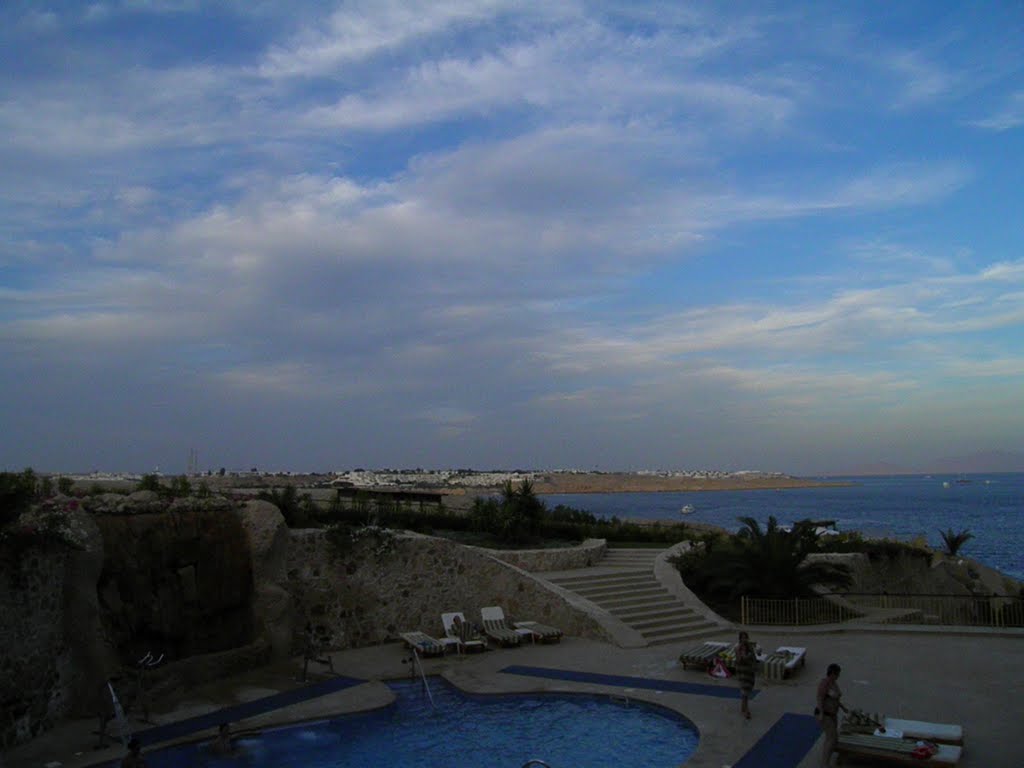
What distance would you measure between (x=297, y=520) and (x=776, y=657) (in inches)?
493

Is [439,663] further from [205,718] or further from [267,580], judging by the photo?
[205,718]

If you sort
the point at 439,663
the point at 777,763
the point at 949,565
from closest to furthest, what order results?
the point at 777,763 < the point at 439,663 < the point at 949,565

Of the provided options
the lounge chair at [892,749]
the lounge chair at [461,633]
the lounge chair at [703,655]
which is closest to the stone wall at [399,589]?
the lounge chair at [461,633]

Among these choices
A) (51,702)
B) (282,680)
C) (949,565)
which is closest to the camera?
(51,702)

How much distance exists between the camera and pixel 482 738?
12141 millimetres

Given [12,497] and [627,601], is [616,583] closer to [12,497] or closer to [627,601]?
[627,601]

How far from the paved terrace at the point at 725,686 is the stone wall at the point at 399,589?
0.67 meters

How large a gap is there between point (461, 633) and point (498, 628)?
0.96 metres

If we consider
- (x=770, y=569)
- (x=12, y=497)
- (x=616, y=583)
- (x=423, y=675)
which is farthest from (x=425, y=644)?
(x=770, y=569)

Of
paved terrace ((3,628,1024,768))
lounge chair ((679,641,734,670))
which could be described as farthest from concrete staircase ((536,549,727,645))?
lounge chair ((679,641,734,670))

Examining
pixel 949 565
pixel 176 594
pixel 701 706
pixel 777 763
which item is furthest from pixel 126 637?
pixel 949 565

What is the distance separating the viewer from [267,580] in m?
17.0

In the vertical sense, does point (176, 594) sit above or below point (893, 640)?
above

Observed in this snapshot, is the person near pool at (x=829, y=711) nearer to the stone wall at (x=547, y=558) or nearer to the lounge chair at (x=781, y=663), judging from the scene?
the lounge chair at (x=781, y=663)
